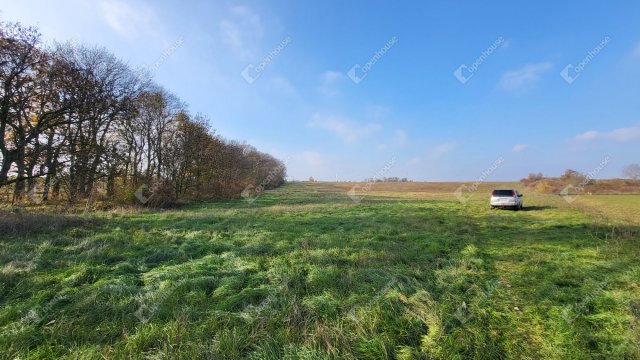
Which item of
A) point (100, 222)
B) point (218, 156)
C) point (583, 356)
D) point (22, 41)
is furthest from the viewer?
point (218, 156)

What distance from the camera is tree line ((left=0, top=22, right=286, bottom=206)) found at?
1473 centimetres

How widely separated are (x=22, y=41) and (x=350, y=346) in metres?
20.4

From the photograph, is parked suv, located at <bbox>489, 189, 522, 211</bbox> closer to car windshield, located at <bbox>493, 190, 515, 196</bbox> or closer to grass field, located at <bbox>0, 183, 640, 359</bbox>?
car windshield, located at <bbox>493, 190, 515, 196</bbox>

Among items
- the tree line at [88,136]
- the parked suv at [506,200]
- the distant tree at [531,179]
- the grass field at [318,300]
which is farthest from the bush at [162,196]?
the distant tree at [531,179]

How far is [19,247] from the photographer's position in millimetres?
7465

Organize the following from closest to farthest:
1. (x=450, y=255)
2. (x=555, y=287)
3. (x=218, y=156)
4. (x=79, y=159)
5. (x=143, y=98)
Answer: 1. (x=555, y=287)
2. (x=450, y=255)
3. (x=79, y=159)
4. (x=143, y=98)
5. (x=218, y=156)

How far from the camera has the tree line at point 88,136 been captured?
1473cm

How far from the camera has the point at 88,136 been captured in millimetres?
19672

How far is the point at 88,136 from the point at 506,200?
94.1 ft

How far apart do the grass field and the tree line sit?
10.6 m

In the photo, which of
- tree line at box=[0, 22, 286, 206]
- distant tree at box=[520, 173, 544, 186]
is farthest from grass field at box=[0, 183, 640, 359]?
distant tree at box=[520, 173, 544, 186]

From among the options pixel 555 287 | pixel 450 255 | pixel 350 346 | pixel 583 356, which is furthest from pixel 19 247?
pixel 555 287

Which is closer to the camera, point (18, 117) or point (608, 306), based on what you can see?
point (608, 306)

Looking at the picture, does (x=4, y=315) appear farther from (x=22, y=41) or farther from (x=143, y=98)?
(x=143, y=98)
